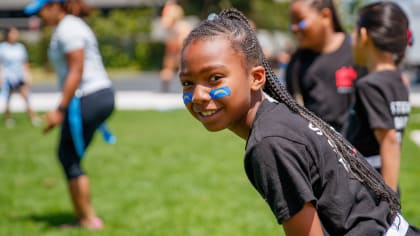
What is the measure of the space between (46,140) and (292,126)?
27.3 feet

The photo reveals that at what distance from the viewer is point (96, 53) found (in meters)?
5.01

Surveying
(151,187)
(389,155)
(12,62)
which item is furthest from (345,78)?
(12,62)

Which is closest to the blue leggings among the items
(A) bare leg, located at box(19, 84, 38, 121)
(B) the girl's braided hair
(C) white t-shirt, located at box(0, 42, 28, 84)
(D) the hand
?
(D) the hand

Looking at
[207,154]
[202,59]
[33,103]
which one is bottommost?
[33,103]

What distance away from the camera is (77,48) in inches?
186

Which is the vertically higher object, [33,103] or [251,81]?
[251,81]

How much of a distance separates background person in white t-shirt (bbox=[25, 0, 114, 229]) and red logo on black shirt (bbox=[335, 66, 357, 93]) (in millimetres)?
1845

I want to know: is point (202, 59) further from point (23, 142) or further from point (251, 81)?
point (23, 142)

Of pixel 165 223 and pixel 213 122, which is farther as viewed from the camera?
pixel 165 223

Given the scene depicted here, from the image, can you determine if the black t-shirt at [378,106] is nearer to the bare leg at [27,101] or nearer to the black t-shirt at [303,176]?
the black t-shirt at [303,176]

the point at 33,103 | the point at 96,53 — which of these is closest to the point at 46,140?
the point at 96,53

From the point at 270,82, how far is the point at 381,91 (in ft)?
2.98

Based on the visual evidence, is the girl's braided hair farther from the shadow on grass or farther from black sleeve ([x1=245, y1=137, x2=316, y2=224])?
the shadow on grass

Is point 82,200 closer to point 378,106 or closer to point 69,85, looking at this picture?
point 69,85
